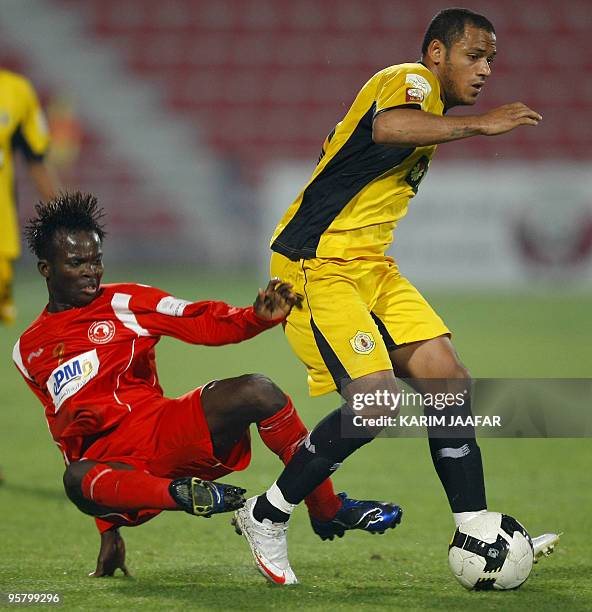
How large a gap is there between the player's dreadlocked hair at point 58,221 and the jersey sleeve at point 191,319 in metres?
0.30

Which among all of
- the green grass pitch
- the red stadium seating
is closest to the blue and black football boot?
the green grass pitch

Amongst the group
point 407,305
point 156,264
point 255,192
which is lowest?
point 156,264

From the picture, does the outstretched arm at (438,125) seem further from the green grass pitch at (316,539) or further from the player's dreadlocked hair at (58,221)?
the green grass pitch at (316,539)

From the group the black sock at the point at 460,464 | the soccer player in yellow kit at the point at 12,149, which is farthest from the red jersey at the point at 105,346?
the soccer player in yellow kit at the point at 12,149

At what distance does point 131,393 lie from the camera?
4.15 meters

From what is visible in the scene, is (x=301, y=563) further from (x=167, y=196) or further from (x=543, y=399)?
(x=167, y=196)

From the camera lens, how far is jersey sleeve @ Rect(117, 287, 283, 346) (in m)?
4.01

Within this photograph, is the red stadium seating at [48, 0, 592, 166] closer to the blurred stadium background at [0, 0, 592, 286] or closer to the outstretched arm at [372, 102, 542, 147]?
the blurred stadium background at [0, 0, 592, 286]

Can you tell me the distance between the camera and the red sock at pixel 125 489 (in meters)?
3.72

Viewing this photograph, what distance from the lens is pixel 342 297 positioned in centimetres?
401

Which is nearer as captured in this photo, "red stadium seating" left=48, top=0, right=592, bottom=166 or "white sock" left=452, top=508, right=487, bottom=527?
"white sock" left=452, top=508, right=487, bottom=527

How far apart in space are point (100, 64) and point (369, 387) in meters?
18.6

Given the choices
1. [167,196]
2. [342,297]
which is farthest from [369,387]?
[167,196]

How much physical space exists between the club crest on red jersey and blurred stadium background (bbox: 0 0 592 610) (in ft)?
6.59
